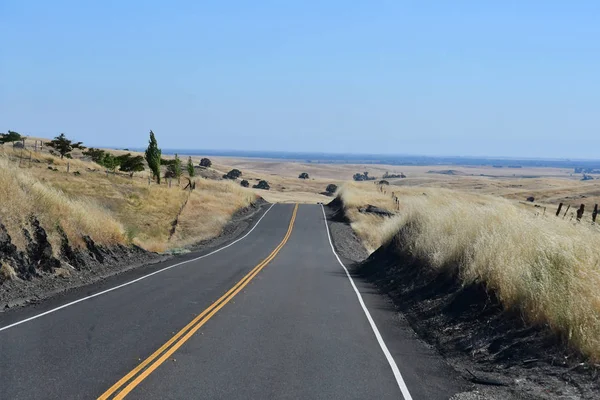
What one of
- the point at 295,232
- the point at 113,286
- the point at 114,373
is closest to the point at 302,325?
the point at 114,373

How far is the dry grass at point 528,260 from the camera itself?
30.0 feet

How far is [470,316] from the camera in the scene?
12.3 meters

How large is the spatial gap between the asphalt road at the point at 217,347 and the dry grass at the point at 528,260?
1.90 metres

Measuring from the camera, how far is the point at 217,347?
9.63m

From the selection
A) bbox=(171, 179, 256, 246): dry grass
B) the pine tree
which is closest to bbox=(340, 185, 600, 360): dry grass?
bbox=(171, 179, 256, 246): dry grass

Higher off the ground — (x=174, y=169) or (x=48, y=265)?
(x=48, y=265)

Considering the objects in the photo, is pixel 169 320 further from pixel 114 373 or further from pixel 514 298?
pixel 514 298

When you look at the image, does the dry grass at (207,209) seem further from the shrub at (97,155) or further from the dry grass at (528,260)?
the dry grass at (528,260)

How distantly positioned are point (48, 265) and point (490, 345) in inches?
478

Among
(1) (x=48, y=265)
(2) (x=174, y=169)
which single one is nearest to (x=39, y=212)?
(1) (x=48, y=265)

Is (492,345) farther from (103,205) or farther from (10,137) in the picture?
(10,137)

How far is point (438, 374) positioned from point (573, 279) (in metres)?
2.81

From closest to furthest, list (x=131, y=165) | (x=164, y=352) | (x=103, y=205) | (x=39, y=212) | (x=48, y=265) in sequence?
1. (x=164, y=352)
2. (x=48, y=265)
3. (x=39, y=212)
4. (x=103, y=205)
5. (x=131, y=165)

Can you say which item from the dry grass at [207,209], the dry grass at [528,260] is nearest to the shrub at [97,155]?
the dry grass at [207,209]
